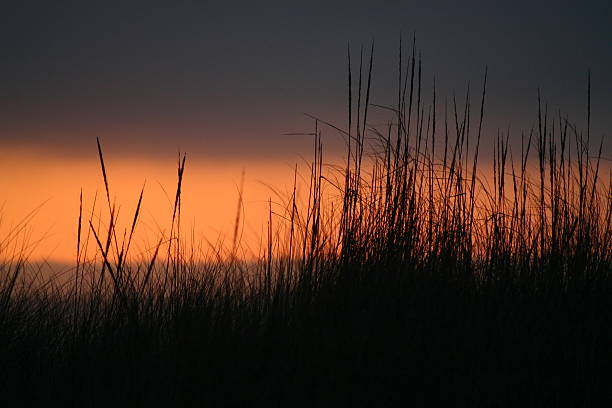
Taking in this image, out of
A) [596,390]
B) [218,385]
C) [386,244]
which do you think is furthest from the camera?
[386,244]

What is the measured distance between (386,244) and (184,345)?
37.5 inches

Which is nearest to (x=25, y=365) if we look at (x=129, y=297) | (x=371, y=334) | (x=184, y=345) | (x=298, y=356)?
(x=129, y=297)

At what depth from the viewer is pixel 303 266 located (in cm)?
243

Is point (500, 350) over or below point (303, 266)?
below

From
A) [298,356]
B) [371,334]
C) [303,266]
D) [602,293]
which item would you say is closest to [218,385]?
[298,356]

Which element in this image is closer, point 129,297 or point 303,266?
point 129,297

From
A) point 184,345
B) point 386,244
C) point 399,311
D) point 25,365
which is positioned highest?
point 386,244

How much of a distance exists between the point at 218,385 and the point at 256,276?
0.93 metres

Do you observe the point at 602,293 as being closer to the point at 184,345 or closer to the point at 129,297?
the point at 184,345

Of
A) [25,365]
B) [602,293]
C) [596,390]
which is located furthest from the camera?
[602,293]

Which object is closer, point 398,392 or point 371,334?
point 398,392

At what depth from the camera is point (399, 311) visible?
6.53 ft

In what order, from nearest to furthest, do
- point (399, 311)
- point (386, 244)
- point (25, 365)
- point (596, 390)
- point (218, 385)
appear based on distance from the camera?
1. point (218, 385)
2. point (596, 390)
3. point (399, 311)
4. point (25, 365)
5. point (386, 244)

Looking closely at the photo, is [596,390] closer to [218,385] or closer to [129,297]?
[218,385]
